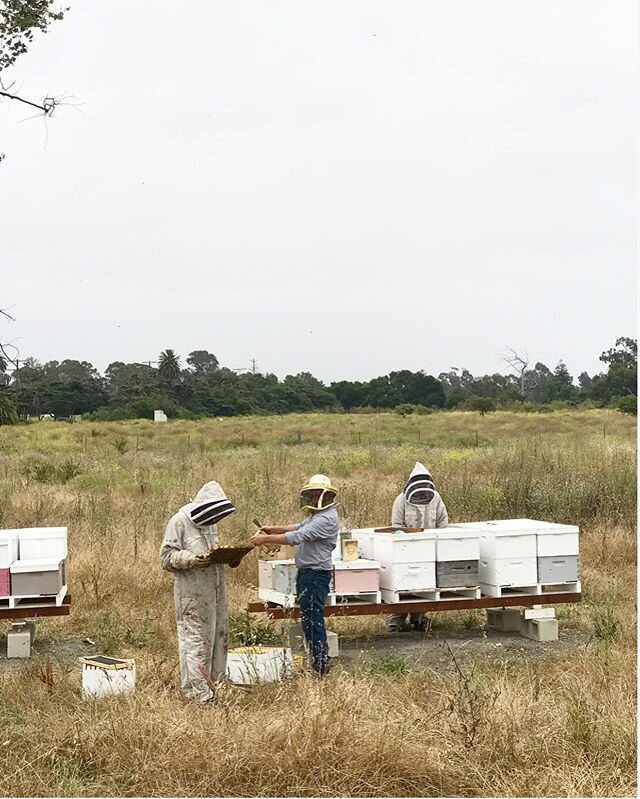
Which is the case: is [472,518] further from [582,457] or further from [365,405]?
[365,405]

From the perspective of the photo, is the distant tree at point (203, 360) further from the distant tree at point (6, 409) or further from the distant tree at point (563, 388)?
the distant tree at point (6, 409)

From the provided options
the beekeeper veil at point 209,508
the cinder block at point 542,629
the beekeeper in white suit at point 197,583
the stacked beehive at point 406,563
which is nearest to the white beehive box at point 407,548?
the stacked beehive at point 406,563

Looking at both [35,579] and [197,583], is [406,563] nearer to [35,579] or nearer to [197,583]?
[197,583]

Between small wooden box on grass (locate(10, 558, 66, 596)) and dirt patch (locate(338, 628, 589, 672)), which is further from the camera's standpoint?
small wooden box on grass (locate(10, 558, 66, 596))

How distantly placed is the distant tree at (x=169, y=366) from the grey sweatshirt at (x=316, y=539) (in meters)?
64.7

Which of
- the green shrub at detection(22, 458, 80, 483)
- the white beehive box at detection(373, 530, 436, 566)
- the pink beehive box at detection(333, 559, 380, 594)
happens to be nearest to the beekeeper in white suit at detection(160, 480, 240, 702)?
the pink beehive box at detection(333, 559, 380, 594)

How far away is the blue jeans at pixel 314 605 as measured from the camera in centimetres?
873

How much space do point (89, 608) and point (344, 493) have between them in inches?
291

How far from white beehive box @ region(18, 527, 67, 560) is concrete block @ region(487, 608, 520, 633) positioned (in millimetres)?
4506

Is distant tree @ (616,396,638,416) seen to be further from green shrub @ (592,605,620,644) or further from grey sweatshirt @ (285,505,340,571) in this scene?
grey sweatshirt @ (285,505,340,571)

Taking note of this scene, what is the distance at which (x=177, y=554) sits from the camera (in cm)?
768

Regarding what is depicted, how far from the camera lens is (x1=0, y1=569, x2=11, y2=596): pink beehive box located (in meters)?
9.70

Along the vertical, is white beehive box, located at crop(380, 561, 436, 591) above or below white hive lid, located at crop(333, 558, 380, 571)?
below

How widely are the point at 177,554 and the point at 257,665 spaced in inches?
43.3
